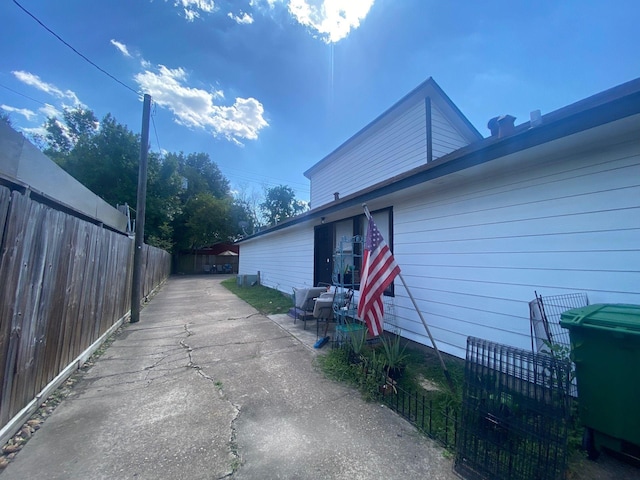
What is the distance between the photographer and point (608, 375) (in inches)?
72.5

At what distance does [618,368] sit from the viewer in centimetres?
180

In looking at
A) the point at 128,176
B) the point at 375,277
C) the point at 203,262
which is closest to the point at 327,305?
the point at 375,277

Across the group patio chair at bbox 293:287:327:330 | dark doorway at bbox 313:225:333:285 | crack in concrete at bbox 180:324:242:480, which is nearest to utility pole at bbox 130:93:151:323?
crack in concrete at bbox 180:324:242:480

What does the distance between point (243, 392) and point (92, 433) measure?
1325mm

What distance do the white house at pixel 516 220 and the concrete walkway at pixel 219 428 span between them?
2.08 meters

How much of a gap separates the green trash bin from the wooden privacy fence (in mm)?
4281

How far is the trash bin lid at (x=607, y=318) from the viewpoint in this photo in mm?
1750

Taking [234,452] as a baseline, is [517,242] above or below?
above

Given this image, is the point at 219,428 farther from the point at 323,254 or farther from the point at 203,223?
the point at 203,223

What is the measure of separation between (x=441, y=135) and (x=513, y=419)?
22.3 feet

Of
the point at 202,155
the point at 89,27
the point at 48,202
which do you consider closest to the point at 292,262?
the point at 48,202

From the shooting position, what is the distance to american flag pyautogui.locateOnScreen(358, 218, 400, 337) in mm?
3441

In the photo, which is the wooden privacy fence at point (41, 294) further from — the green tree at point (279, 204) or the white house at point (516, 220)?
the green tree at point (279, 204)

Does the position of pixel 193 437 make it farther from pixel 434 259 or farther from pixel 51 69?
pixel 51 69
